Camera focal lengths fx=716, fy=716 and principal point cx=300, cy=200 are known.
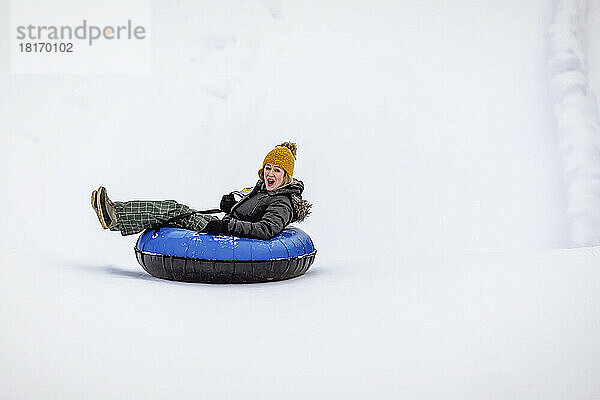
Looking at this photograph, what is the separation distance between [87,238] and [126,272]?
4.35 ft

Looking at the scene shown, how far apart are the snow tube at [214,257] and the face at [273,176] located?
33 cm

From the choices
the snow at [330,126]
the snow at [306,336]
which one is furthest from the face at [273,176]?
the snow at [330,126]

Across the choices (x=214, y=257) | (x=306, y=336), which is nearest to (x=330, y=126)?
(x=214, y=257)

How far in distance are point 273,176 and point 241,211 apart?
232mm

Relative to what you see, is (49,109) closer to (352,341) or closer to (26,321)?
(26,321)

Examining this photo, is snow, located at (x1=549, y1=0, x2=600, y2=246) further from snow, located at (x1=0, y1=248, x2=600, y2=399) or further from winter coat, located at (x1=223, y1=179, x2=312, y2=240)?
winter coat, located at (x1=223, y1=179, x2=312, y2=240)

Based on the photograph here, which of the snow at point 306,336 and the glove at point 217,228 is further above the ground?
the glove at point 217,228

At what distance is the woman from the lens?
3.24 m

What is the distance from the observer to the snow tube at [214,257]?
3139mm

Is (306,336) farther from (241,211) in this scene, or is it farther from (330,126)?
(330,126)

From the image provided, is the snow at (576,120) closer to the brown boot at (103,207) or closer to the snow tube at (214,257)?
the snow tube at (214,257)

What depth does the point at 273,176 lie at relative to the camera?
3504 millimetres

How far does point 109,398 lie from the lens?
72.4 inches

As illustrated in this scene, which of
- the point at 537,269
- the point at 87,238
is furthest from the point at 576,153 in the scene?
the point at 87,238
